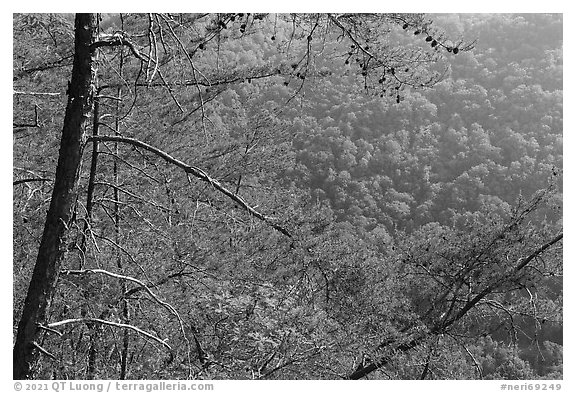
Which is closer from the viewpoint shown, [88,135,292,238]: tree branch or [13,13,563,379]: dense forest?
[88,135,292,238]: tree branch

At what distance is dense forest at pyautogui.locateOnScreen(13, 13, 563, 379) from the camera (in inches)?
77.0

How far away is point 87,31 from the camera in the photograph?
71.6 inches

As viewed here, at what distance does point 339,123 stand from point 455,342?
26.1ft

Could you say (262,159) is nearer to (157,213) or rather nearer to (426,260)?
(157,213)

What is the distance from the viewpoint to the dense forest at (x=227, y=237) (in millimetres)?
1956

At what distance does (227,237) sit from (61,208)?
77.2 inches

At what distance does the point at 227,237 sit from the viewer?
3.71 metres

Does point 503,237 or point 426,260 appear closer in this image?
point 503,237

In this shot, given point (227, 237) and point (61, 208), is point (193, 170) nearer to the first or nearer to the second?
point (61, 208)

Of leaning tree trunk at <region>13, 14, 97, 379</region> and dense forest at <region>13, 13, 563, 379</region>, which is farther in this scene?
dense forest at <region>13, 13, 563, 379</region>

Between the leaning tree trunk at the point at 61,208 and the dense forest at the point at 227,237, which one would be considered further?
the dense forest at the point at 227,237

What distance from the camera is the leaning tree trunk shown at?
178 cm

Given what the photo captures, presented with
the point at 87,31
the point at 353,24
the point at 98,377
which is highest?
the point at 353,24
